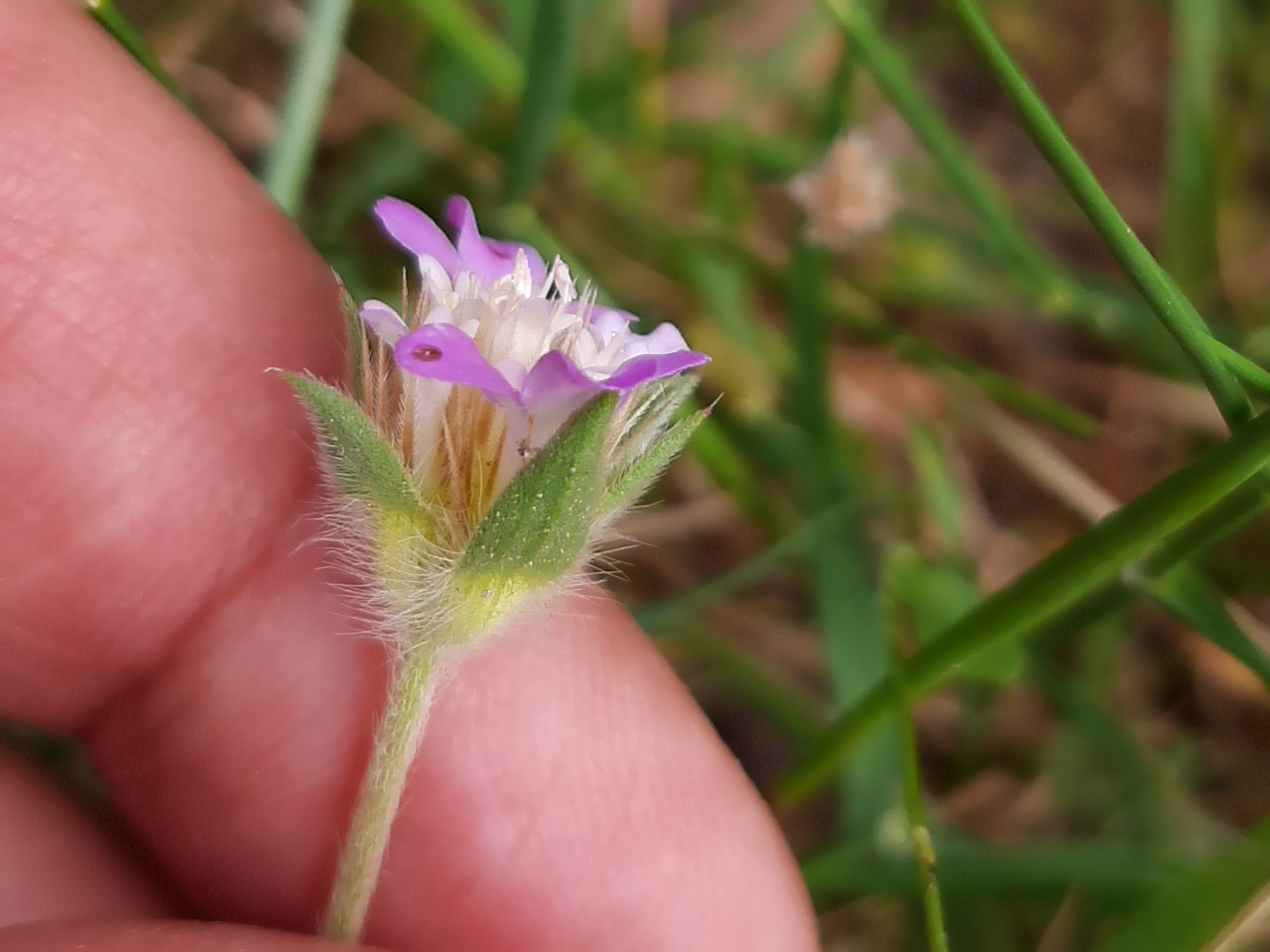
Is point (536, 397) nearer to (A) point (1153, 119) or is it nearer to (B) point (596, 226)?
(B) point (596, 226)

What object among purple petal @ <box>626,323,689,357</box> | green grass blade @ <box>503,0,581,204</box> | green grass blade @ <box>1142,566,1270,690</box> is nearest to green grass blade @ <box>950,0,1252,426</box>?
green grass blade @ <box>1142,566,1270,690</box>

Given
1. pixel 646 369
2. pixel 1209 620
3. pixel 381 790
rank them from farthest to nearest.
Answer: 1. pixel 1209 620
2. pixel 381 790
3. pixel 646 369

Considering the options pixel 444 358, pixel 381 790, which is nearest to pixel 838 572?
pixel 381 790

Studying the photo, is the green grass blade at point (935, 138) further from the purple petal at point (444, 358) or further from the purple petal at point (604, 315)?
the purple petal at point (444, 358)

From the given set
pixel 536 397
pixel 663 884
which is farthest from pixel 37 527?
pixel 663 884

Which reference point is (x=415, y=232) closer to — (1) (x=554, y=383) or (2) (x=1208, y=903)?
(1) (x=554, y=383)

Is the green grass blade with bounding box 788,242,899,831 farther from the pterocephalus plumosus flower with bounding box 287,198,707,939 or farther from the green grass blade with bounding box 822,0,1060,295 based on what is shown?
the pterocephalus plumosus flower with bounding box 287,198,707,939
